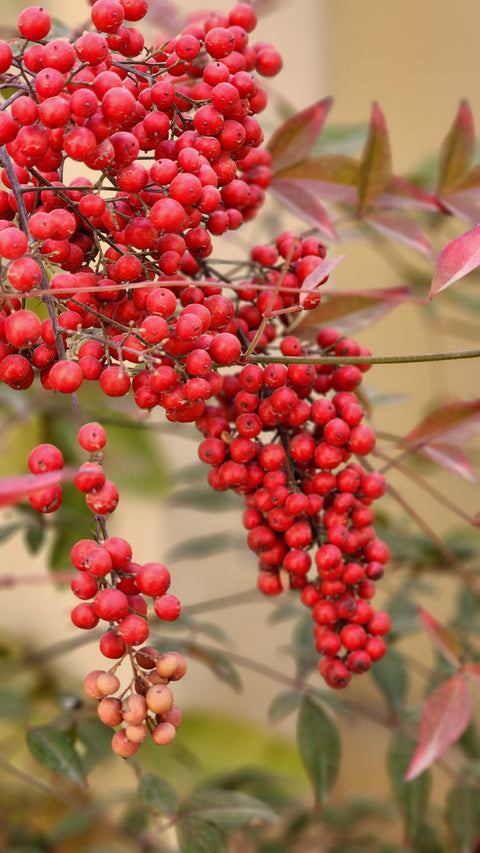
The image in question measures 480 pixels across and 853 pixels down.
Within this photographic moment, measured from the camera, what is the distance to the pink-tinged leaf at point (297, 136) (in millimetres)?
373

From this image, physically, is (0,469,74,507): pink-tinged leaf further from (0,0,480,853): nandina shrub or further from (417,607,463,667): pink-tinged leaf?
(417,607,463,667): pink-tinged leaf

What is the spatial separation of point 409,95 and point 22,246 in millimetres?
1000

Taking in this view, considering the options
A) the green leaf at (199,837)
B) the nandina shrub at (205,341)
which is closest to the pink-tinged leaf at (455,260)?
the nandina shrub at (205,341)

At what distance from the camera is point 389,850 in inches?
20.1

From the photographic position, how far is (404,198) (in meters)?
0.40

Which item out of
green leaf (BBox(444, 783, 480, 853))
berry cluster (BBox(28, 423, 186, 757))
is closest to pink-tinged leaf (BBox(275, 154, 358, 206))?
berry cluster (BBox(28, 423, 186, 757))

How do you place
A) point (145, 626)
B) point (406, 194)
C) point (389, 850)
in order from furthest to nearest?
point (389, 850), point (406, 194), point (145, 626)

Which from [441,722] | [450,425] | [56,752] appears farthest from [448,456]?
[56,752]

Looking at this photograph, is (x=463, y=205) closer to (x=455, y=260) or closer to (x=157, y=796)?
(x=455, y=260)

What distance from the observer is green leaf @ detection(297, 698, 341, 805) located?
41cm

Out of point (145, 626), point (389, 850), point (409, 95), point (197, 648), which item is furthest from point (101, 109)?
point (409, 95)

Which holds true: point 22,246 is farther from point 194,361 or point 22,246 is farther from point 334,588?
point 334,588

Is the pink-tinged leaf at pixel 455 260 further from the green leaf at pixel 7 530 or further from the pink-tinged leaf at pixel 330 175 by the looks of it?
the green leaf at pixel 7 530

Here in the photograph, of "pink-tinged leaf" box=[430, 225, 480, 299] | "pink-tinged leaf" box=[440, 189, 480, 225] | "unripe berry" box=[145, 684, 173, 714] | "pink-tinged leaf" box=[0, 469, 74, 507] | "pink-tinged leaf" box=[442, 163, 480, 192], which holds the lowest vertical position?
"unripe berry" box=[145, 684, 173, 714]
